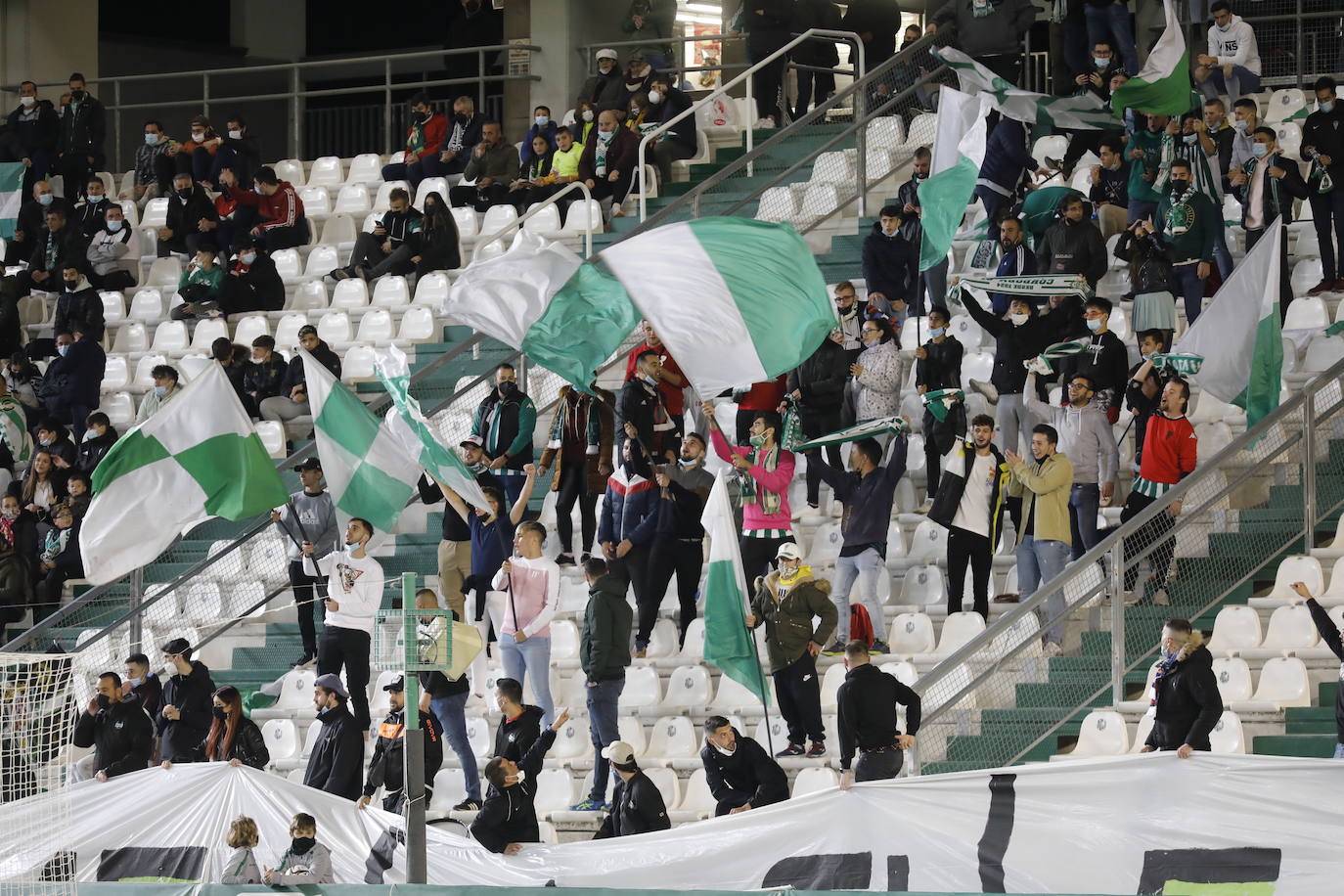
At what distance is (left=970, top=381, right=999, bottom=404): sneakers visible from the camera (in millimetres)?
16953

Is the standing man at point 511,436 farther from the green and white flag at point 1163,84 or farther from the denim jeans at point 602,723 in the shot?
the green and white flag at point 1163,84

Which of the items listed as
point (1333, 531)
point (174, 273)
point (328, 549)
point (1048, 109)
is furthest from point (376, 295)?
point (1333, 531)

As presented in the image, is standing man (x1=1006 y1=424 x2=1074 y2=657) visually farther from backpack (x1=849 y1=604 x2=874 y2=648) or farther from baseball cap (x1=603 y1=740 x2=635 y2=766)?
baseball cap (x1=603 y1=740 x2=635 y2=766)

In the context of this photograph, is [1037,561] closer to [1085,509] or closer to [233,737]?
[1085,509]

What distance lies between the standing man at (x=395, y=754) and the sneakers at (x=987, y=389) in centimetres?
509

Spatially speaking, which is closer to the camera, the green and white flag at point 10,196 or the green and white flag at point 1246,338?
the green and white flag at point 1246,338

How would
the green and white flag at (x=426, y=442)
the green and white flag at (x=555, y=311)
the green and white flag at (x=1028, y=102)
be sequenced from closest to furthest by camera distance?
the green and white flag at (x=555, y=311) < the green and white flag at (x=426, y=442) < the green and white flag at (x=1028, y=102)

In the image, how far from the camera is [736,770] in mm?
13234

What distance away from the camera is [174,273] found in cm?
2288

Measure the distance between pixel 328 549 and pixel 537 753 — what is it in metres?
4.04

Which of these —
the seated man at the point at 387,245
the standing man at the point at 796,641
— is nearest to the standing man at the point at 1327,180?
the standing man at the point at 796,641

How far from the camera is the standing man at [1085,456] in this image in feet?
49.0

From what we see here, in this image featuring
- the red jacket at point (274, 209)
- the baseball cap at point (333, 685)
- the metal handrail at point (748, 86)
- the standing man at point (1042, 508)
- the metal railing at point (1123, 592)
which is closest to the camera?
the metal railing at point (1123, 592)

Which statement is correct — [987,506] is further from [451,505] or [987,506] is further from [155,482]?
[155,482]
